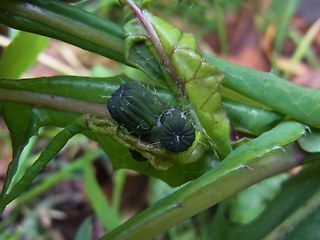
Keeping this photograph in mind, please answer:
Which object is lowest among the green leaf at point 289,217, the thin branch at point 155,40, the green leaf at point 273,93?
the green leaf at point 289,217

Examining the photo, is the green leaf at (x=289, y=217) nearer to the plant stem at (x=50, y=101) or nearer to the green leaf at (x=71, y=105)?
the green leaf at (x=71, y=105)

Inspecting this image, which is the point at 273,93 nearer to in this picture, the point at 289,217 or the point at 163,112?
the point at 163,112

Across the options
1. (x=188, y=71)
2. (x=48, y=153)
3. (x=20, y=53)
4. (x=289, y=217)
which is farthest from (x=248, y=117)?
(x=20, y=53)

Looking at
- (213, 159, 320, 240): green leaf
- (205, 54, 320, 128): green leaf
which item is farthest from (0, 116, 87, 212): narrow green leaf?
(213, 159, 320, 240): green leaf

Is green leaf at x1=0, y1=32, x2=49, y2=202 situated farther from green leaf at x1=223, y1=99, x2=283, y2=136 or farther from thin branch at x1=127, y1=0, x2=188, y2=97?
green leaf at x1=223, y1=99, x2=283, y2=136

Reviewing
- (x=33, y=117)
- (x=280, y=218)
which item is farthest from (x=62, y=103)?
(x=280, y=218)

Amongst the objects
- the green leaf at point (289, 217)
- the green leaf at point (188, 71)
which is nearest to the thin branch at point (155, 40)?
the green leaf at point (188, 71)
